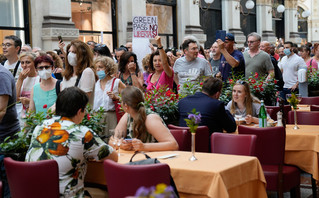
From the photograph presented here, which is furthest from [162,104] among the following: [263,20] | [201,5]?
[263,20]

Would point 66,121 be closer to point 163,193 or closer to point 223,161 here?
point 223,161

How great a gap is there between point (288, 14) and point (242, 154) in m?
25.9

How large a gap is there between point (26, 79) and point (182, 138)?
260cm

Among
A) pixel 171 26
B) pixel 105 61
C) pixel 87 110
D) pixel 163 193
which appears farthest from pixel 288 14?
pixel 163 193

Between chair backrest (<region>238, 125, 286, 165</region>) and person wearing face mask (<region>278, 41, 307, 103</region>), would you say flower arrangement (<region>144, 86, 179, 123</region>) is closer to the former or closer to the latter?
chair backrest (<region>238, 125, 286, 165</region>)

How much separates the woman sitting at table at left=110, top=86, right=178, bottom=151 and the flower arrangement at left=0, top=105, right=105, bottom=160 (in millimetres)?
306

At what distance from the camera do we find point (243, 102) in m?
7.05

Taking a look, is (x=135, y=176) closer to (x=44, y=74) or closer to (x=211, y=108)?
(x=211, y=108)

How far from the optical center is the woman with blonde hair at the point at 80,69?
6.58 metres

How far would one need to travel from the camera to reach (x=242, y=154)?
5.09 metres

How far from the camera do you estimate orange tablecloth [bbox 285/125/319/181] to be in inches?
232

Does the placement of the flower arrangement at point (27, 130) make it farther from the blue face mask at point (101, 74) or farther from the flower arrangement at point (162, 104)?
the blue face mask at point (101, 74)

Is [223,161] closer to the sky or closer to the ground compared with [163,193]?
closer to the ground

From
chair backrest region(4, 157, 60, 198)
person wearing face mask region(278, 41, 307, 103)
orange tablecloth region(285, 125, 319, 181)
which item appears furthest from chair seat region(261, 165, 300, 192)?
person wearing face mask region(278, 41, 307, 103)
